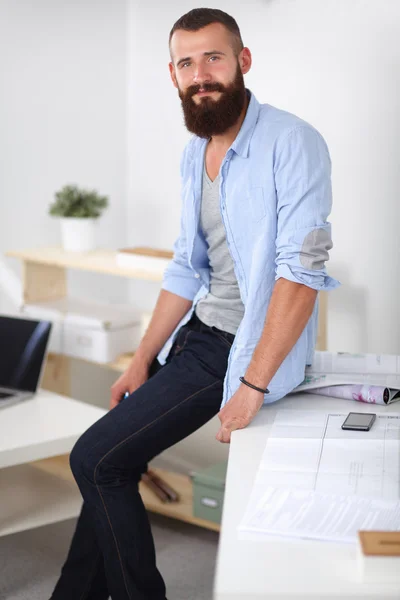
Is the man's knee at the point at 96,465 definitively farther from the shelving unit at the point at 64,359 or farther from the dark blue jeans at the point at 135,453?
the shelving unit at the point at 64,359

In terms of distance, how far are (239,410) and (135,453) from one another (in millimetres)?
287

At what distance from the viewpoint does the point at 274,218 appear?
1.49 meters

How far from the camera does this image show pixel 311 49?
2.28 metres

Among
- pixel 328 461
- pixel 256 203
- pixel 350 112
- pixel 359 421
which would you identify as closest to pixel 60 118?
pixel 350 112

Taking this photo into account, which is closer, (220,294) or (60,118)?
(220,294)

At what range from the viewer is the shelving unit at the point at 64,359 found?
227 cm

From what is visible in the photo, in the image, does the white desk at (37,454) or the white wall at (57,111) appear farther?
the white wall at (57,111)

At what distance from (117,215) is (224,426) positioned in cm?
189


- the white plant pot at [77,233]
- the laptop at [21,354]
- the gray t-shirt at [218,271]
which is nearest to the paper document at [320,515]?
the gray t-shirt at [218,271]

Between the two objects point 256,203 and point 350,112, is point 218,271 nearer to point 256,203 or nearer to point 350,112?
point 256,203

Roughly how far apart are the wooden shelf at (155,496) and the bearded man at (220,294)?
662 millimetres

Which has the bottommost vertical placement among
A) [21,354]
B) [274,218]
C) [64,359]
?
[64,359]

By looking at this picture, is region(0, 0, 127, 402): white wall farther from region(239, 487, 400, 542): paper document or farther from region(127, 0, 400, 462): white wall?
region(239, 487, 400, 542): paper document

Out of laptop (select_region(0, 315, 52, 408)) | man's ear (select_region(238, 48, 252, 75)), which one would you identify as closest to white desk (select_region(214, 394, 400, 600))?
man's ear (select_region(238, 48, 252, 75))
